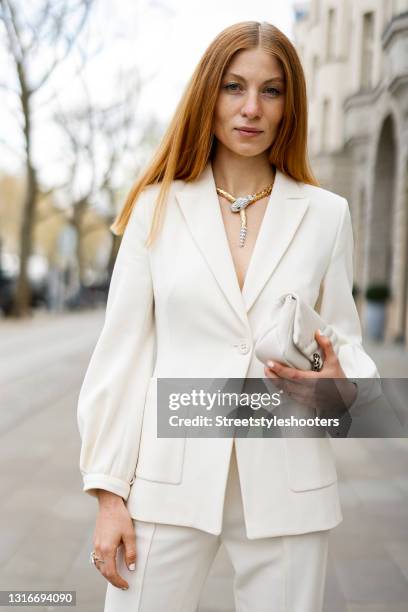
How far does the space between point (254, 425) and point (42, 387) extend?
8.60m

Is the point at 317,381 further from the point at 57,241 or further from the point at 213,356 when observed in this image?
the point at 57,241

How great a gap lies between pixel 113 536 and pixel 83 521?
3111mm

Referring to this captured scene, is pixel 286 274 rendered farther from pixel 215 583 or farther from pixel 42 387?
pixel 42 387

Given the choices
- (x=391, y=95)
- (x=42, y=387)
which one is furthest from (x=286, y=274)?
(x=391, y=95)

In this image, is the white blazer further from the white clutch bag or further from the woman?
the white clutch bag

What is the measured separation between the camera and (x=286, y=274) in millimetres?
1743

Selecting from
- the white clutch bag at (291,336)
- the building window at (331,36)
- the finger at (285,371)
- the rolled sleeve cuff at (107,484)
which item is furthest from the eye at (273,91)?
the building window at (331,36)

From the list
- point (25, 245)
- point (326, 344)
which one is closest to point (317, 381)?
point (326, 344)

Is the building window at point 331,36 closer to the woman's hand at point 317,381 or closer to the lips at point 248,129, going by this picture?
the lips at point 248,129

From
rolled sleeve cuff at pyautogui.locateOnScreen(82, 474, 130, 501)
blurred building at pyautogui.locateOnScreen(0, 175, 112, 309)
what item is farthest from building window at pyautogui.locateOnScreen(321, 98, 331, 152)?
rolled sleeve cuff at pyautogui.locateOnScreen(82, 474, 130, 501)

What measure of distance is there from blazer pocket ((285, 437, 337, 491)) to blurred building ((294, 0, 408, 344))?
43.6 feet

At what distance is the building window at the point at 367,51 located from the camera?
17.3 metres

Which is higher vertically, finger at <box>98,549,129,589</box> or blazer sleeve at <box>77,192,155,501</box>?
blazer sleeve at <box>77,192,155,501</box>

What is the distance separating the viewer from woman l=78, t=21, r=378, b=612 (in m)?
1.69
